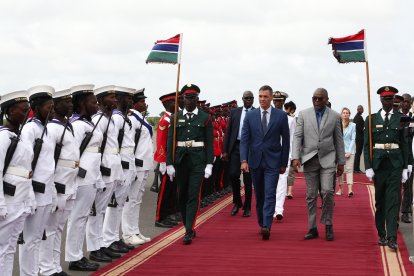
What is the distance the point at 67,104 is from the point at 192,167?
11.9 feet

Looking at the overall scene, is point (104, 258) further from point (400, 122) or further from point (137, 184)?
point (400, 122)

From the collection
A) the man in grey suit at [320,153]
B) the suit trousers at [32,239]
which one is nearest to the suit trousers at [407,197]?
the man in grey suit at [320,153]

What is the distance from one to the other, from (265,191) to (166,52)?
2.65 metres

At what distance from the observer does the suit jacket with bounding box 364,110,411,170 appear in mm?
11508

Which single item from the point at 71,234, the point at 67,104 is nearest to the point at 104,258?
the point at 71,234

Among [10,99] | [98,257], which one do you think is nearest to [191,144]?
[98,257]

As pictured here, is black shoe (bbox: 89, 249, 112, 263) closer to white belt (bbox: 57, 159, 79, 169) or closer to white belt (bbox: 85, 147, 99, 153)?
white belt (bbox: 85, 147, 99, 153)

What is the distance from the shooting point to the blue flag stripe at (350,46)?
12.7 meters

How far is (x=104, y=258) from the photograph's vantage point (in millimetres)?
10156

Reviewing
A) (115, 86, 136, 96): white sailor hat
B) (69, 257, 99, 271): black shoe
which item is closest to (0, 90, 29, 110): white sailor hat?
(69, 257, 99, 271): black shoe

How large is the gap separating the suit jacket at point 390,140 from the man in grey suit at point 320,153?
67 cm

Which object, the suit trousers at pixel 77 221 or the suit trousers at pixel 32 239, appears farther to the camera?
the suit trousers at pixel 77 221

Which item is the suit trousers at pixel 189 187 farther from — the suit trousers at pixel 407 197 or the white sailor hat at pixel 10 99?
the white sailor hat at pixel 10 99

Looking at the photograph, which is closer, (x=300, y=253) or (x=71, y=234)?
(x=71, y=234)
